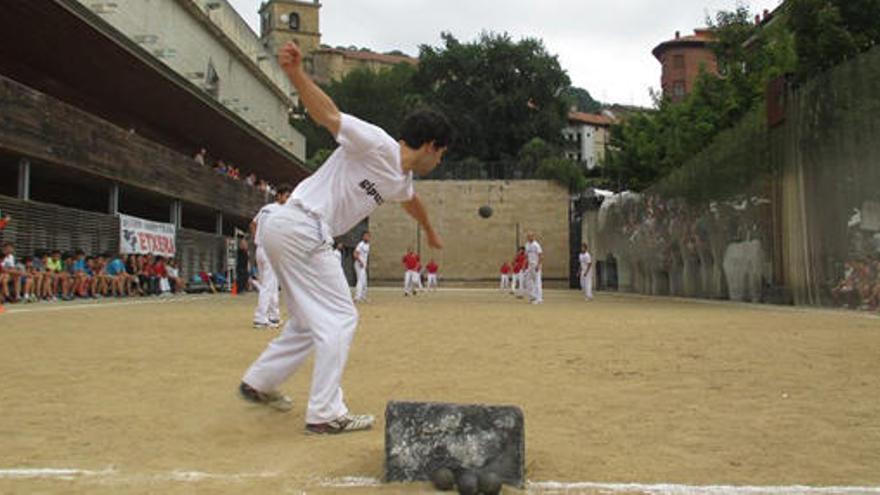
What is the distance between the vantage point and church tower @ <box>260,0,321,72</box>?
402 ft

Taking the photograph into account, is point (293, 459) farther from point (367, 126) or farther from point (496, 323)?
point (496, 323)

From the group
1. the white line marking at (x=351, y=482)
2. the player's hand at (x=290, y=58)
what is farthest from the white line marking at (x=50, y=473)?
the player's hand at (x=290, y=58)

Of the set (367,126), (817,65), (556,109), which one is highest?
(556,109)

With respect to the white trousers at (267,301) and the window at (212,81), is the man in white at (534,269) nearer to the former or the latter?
the white trousers at (267,301)

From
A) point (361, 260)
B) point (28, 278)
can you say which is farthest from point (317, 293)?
point (361, 260)

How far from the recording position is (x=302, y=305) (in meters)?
4.91

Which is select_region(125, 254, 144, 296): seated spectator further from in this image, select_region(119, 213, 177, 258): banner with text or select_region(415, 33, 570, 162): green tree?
select_region(415, 33, 570, 162): green tree

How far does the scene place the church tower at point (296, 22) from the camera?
12244 centimetres

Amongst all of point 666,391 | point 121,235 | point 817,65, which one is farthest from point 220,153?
point 666,391

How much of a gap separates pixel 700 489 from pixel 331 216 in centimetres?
256

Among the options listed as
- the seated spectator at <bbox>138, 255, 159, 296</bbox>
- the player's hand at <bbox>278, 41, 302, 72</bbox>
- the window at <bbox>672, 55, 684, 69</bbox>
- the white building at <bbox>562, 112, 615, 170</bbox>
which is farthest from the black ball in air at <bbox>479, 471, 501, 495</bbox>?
the white building at <bbox>562, 112, 615, 170</bbox>

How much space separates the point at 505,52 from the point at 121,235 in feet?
166

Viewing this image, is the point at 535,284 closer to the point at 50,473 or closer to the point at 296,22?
the point at 50,473

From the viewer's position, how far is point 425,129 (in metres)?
5.01
